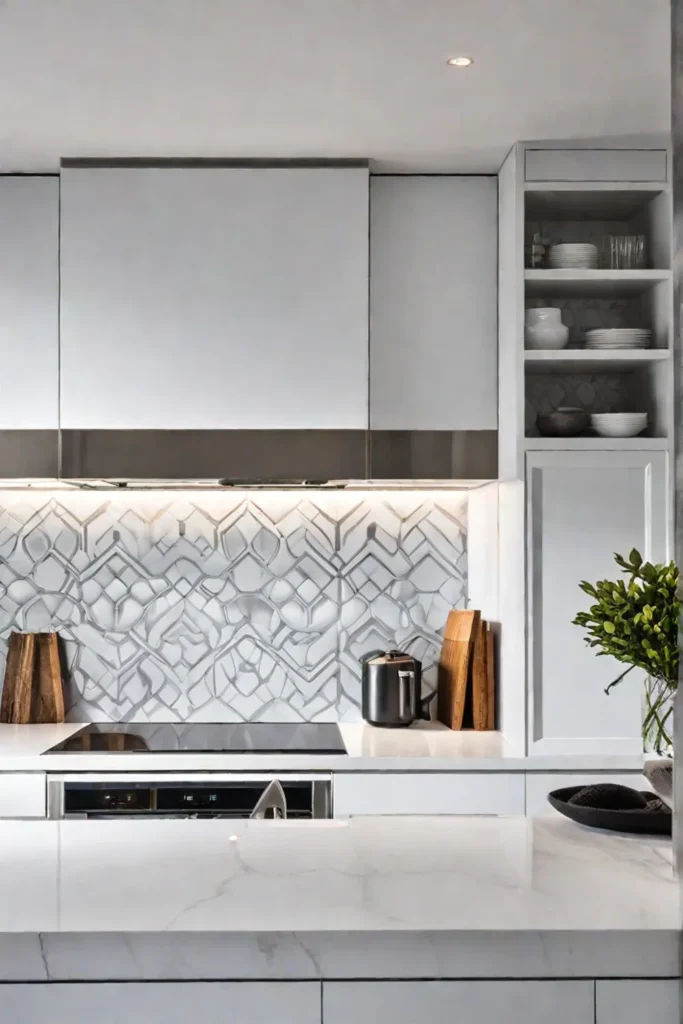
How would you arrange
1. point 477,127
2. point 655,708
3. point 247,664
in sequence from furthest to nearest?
point 247,664 → point 477,127 → point 655,708

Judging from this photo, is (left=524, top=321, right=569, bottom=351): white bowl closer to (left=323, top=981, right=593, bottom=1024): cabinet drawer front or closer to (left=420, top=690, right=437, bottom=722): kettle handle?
(left=420, top=690, right=437, bottom=722): kettle handle

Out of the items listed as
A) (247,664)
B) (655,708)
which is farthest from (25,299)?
(655,708)

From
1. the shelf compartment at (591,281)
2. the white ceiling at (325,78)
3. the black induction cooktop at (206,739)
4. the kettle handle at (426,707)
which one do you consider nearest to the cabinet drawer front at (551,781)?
the black induction cooktop at (206,739)

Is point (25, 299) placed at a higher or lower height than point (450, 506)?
higher

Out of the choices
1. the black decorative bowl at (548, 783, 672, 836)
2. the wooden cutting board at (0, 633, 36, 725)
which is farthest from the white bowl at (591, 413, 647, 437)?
the wooden cutting board at (0, 633, 36, 725)

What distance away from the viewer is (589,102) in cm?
274

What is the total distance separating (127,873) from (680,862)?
30.4 inches

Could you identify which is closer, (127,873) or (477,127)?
(127,873)

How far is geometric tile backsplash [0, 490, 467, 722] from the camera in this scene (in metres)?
3.64

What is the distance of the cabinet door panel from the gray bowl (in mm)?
93

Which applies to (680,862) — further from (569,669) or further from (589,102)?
(589,102)

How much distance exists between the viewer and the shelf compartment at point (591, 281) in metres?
3.11

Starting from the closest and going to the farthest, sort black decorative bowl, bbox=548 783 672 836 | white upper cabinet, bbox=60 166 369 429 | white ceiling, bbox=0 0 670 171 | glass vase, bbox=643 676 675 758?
glass vase, bbox=643 676 675 758
black decorative bowl, bbox=548 783 672 836
white ceiling, bbox=0 0 670 171
white upper cabinet, bbox=60 166 369 429

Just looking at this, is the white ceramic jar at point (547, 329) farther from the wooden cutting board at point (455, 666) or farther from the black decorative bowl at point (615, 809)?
the black decorative bowl at point (615, 809)
